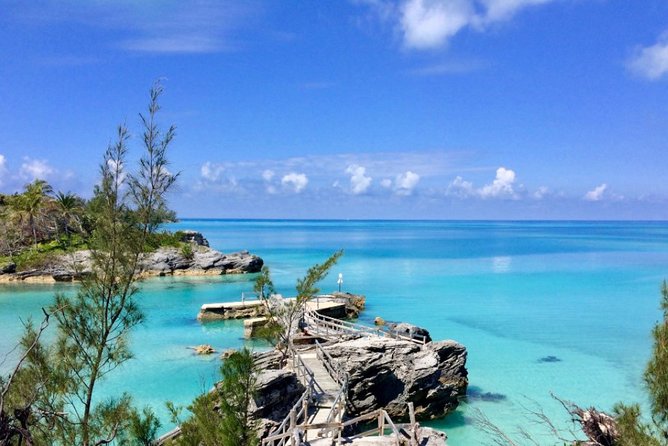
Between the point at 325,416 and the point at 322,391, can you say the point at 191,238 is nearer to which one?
the point at 322,391

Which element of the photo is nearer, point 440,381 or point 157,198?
point 157,198

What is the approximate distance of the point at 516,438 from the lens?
58.1ft

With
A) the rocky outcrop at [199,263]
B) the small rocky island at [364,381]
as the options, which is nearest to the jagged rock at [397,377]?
the small rocky island at [364,381]

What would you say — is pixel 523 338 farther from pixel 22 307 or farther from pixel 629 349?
pixel 22 307

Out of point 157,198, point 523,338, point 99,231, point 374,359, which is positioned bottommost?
point 523,338

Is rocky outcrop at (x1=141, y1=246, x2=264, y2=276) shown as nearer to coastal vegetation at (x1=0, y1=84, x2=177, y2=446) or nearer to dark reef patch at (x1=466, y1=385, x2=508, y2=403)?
dark reef patch at (x1=466, y1=385, x2=508, y2=403)

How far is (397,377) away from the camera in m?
20.4

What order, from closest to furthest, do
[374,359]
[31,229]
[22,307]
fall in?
[374,359] < [22,307] < [31,229]

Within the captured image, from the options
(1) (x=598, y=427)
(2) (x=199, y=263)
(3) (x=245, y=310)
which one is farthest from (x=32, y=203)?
(1) (x=598, y=427)

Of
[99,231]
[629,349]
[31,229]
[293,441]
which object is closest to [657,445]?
[293,441]

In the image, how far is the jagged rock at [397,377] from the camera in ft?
63.7

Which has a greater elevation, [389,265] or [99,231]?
[99,231]

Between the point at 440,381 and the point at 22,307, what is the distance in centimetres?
3281

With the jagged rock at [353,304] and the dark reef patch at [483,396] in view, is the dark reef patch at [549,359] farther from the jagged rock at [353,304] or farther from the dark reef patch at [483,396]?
the jagged rock at [353,304]
